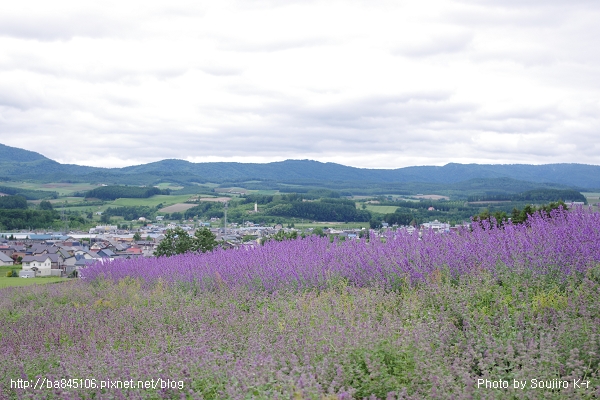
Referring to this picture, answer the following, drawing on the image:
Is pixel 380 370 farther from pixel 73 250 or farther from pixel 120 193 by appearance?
pixel 120 193

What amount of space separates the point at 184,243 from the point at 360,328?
56.1 ft

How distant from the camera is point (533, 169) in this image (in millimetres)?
193500

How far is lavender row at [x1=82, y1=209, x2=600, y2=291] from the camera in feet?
20.2

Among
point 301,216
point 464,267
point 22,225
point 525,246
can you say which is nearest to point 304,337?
point 464,267

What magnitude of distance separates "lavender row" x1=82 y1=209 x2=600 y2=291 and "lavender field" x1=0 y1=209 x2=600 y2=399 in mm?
26

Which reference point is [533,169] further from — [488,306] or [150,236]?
[488,306]

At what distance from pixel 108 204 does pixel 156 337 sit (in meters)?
131

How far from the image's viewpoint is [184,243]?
2127 cm

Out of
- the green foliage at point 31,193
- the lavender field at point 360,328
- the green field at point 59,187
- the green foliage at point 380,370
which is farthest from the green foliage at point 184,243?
the green field at point 59,187

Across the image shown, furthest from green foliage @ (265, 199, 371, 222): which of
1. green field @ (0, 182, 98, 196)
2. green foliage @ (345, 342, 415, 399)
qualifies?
green field @ (0, 182, 98, 196)

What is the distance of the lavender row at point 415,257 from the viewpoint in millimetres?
6160

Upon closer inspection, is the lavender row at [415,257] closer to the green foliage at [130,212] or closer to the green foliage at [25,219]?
the green foliage at [25,219]

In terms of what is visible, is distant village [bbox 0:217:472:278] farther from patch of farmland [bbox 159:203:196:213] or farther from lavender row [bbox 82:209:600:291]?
patch of farmland [bbox 159:203:196:213]

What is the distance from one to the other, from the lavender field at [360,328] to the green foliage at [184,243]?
11.6 m
